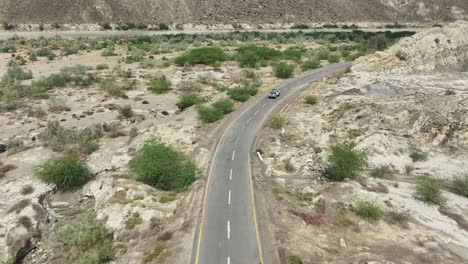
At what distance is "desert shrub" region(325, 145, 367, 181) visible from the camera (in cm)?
3653

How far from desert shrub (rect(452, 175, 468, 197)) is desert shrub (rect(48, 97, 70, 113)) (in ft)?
190

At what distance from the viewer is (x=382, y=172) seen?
3762 centimetres

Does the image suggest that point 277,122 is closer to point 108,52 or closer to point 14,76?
point 14,76

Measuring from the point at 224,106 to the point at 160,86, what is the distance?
17.0 metres

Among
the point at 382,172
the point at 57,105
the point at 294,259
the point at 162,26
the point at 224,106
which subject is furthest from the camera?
the point at 162,26

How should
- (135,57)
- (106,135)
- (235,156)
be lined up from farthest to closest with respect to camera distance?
(135,57), (106,135), (235,156)

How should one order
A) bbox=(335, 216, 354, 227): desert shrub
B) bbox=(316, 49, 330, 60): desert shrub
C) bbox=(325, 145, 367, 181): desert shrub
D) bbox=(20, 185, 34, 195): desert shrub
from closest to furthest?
1. bbox=(335, 216, 354, 227): desert shrub
2. bbox=(20, 185, 34, 195): desert shrub
3. bbox=(325, 145, 367, 181): desert shrub
4. bbox=(316, 49, 330, 60): desert shrub

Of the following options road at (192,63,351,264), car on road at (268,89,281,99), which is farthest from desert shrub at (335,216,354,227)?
car on road at (268,89,281,99)

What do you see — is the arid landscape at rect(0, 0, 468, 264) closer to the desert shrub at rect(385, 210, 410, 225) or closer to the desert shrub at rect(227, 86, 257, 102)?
the desert shrub at rect(385, 210, 410, 225)

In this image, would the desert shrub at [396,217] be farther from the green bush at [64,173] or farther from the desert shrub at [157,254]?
the green bush at [64,173]

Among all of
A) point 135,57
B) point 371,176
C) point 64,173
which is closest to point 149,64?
point 135,57

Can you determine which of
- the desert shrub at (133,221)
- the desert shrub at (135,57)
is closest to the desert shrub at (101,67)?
the desert shrub at (135,57)

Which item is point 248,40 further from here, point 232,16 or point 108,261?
point 108,261

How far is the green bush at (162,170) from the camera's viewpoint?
34.9 meters
